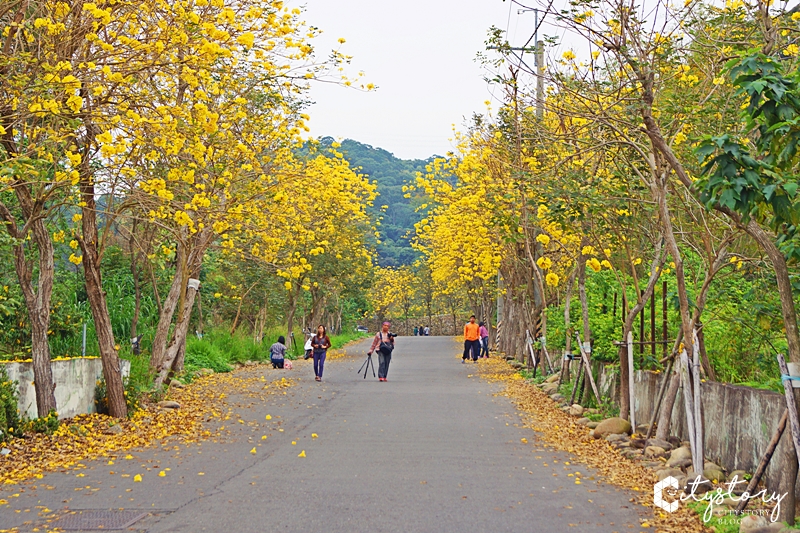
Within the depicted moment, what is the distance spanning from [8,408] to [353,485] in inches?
196

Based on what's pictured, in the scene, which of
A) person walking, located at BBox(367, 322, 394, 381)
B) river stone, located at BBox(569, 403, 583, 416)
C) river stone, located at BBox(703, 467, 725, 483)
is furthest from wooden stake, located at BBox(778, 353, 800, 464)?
person walking, located at BBox(367, 322, 394, 381)

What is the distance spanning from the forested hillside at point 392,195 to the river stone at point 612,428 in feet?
228

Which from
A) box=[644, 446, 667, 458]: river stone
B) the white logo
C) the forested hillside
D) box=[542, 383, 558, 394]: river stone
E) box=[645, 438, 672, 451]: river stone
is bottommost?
box=[542, 383, 558, 394]: river stone

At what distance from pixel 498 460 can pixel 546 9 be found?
513 cm

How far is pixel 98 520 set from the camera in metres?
7.17

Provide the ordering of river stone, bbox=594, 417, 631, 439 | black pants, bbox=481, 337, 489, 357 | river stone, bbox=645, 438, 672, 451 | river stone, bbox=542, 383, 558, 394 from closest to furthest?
river stone, bbox=645, 438, 672, 451, river stone, bbox=594, 417, 631, 439, river stone, bbox=542, 383, 558, 394, black pants, bbox=481, 337, 489, 357

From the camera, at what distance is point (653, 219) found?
43.3 ft

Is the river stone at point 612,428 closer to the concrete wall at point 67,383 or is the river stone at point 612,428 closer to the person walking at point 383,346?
the concrete wall at point 67,383

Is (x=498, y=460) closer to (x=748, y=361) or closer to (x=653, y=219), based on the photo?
(x=748, y=361)

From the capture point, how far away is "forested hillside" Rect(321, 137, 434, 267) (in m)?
84.9

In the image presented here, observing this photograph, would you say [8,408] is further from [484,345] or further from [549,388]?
[484,345]

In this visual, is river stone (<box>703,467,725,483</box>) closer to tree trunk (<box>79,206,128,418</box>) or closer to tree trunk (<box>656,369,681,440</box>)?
tree trunk (<box>656,369,681,440</box>)

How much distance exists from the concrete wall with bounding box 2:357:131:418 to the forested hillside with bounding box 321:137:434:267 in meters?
68.4

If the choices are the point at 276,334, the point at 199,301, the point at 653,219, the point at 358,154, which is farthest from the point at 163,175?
the point at 358,154
